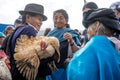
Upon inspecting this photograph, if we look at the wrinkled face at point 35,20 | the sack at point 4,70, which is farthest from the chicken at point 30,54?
the wrinkled face at point 35,20

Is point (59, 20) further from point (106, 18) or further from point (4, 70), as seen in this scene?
point (106, 18)

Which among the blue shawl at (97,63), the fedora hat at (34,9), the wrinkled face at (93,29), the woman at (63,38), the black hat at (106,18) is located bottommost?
the woman at (63,38)

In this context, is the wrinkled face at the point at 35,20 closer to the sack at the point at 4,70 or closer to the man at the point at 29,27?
the man at the point at 29,27

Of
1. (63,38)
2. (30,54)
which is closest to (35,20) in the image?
(30,54)

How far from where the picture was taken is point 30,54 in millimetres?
3523

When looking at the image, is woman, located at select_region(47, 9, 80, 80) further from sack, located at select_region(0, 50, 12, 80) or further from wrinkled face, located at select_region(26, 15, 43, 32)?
sack, located at select_region(0, 50, 12, 80)

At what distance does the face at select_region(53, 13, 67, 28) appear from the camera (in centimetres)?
507

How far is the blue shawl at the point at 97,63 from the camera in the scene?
7.11ft

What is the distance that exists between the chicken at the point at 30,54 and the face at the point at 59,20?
4.60 ft

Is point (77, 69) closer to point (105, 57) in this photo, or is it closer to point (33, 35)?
point (105, 57)

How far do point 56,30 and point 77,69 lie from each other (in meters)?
2.87

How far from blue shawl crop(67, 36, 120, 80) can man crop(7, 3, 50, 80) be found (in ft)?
4.67

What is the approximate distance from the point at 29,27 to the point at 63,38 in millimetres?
1302

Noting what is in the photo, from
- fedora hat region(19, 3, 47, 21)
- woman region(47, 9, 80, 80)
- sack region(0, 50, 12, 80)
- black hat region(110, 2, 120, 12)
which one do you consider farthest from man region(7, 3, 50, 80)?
black hat region(110, 2, 120, 12)
